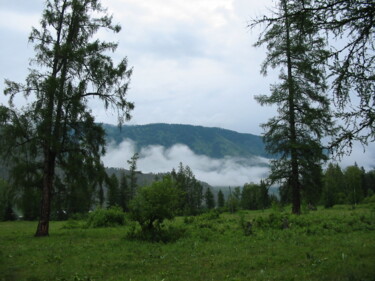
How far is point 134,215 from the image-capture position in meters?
16.4

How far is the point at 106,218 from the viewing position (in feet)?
86.4

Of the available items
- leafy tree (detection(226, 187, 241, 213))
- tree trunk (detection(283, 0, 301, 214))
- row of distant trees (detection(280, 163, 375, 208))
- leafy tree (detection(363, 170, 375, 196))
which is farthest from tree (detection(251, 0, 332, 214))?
leafy tree (detection(363, 170, 375, 196))

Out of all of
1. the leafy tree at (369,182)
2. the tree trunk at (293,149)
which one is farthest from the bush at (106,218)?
the leafy tree at (369,182)

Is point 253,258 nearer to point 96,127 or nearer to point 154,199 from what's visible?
point 154,199

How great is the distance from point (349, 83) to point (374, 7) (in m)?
1.82

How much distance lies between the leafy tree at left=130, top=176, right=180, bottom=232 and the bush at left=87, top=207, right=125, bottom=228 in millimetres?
10167

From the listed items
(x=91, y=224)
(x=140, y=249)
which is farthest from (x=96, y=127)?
(x=91, y=224)

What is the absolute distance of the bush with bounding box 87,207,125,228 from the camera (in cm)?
2603

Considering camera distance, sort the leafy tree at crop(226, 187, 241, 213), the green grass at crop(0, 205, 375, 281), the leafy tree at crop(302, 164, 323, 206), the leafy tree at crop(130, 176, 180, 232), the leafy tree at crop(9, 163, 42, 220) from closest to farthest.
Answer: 1. the green grass at crop(0, 205, 375, 281)
2. the leafy tree at crop(130, 176, 180, 232)
3. the leafy tree at crop(9, 163, 42, 220)
4. the leafy tree at crop(302, 164, 323, 206)
5. the leafy tree at crop(226, 187, 241, 213)

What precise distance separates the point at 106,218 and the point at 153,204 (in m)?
11.6

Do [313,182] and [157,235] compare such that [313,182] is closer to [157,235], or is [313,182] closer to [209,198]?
[157,235]

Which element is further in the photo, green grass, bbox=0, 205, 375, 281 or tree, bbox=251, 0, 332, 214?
tree, bbox=251, 0, 332, 214

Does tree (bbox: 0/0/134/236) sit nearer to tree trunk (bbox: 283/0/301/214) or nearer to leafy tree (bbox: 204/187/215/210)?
tree trunk (bbox: 283/0/301/214)

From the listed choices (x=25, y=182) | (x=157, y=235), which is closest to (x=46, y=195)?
(x=25, y=182)
